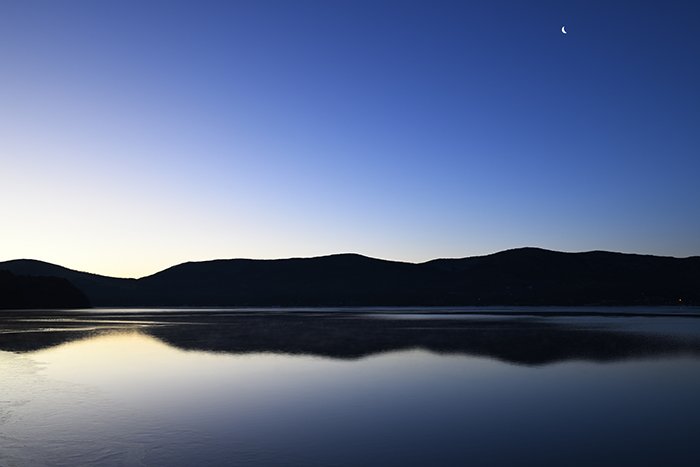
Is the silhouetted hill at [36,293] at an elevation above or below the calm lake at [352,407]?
above

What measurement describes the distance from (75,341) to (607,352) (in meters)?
38.0

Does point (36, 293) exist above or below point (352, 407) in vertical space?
above

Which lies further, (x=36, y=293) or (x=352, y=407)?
(x=36, y=293)

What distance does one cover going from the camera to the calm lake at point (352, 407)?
515 inches

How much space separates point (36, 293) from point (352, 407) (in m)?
158

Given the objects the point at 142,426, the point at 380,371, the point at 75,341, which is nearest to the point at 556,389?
the point at 380,371

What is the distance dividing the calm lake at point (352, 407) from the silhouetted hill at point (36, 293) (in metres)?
124

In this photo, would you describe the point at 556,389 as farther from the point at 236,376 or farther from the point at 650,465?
the point at 236,376

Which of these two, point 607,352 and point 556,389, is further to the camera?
point 607,352

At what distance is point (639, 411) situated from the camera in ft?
59.9

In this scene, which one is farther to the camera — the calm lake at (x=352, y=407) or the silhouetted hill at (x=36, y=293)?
the silhouetted hill at (x=36, y=293)

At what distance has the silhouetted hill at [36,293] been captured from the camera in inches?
5709

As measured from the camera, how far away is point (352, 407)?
19.1 metres

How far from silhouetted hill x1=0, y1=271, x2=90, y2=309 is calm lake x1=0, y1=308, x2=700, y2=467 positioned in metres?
124
